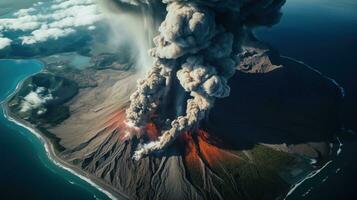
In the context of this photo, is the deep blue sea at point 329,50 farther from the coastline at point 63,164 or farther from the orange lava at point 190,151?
the coastline at point 63,164

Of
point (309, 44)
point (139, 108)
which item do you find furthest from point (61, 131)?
point (309, 44)

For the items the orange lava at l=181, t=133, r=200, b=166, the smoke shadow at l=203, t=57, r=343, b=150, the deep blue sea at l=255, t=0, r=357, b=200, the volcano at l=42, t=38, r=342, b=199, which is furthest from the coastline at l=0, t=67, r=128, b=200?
the deep blue sea at l=255, t=0, r=357, b=200

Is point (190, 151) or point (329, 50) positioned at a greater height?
point (329, 50)

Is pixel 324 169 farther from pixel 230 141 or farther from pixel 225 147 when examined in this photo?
pixel 225 147

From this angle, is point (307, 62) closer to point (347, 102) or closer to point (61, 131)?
point (347, 102)

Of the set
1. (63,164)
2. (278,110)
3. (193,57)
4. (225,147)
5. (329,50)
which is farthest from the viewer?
(329,50)

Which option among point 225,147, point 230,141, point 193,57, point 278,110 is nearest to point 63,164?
point 225,147
